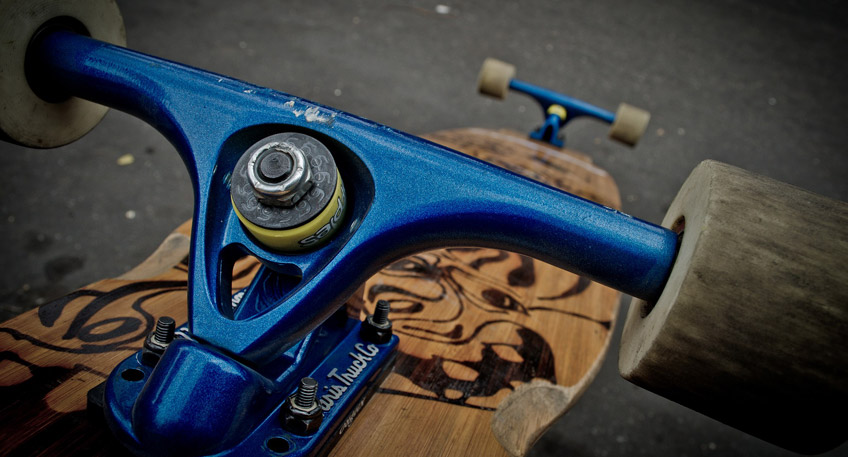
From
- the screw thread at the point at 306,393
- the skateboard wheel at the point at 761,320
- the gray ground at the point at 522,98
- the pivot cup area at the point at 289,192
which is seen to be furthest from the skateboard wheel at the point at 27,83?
the gray ground at the point at 522,98

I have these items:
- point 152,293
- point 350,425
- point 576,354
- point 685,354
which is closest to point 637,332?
point 685,354

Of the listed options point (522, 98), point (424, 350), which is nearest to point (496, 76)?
point (424, 350)

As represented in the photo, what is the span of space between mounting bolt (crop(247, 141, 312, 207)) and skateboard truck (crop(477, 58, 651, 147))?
59.5 inches

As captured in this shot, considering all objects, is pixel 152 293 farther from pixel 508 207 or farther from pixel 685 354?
pixel 685 354

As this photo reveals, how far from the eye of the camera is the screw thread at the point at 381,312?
Answer: 78 cm

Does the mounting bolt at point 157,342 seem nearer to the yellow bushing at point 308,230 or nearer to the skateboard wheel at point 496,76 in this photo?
the yellow bushing at point 308,230

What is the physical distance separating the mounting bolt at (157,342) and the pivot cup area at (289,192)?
0.20 m

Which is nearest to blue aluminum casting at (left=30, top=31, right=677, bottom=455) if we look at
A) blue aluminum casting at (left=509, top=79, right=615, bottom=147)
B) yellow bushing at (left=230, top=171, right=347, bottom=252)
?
yellow bushing at (left=230, top=171, right=347, bottom=252)

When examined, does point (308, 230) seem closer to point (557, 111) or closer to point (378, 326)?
point (378, 326)

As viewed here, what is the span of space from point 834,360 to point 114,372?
688 millimetres

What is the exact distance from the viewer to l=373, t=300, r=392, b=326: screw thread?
0.78m

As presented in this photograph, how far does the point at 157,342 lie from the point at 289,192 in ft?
0.93

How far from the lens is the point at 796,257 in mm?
466

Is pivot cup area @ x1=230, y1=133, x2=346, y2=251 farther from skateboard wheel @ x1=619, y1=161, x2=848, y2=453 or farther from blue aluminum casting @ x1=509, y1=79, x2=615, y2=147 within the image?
blue aluminum casting @ x1=509, y1=79, x2=615, y2=147
